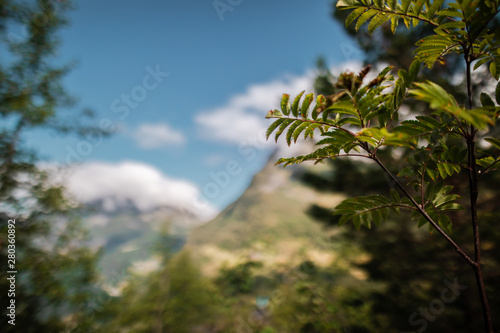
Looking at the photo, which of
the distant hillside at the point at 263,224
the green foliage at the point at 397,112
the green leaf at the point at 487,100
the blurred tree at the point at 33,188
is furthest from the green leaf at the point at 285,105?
the distant hillside at the point at 263,224

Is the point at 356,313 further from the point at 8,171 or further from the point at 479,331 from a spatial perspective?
the point at 8,171

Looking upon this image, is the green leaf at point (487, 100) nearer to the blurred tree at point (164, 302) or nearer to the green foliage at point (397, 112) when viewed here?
the green foliage at point (397, 112)

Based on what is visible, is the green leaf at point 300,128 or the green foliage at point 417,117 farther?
the green leaf at point 300,128

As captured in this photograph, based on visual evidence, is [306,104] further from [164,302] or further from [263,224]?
[263,224]

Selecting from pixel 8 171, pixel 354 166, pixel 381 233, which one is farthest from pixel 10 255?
pixel 381 233

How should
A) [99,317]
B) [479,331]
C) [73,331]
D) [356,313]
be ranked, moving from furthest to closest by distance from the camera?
[99,317], [73,331], [356,313], [479,331]

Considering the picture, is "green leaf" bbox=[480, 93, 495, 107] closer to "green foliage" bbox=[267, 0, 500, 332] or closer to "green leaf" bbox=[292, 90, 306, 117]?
"green foliage" bbox=[267, 0, 500, 332]

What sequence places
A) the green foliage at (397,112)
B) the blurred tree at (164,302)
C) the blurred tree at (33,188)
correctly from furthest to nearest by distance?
the blurred tree at (164,302)
the blurred tree at (33,188)
the green foliage at (397,112)

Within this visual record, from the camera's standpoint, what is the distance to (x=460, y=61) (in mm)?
5195

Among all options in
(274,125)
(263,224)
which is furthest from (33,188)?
(263,224)

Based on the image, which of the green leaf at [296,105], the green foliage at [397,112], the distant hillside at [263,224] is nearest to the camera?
the green foliage at [397,112]

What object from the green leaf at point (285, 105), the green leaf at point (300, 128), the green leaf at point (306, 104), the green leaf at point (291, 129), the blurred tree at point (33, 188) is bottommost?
the green leaf at point (300, 128)

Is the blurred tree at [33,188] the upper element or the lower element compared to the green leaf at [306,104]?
upper

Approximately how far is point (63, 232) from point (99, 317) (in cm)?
348
